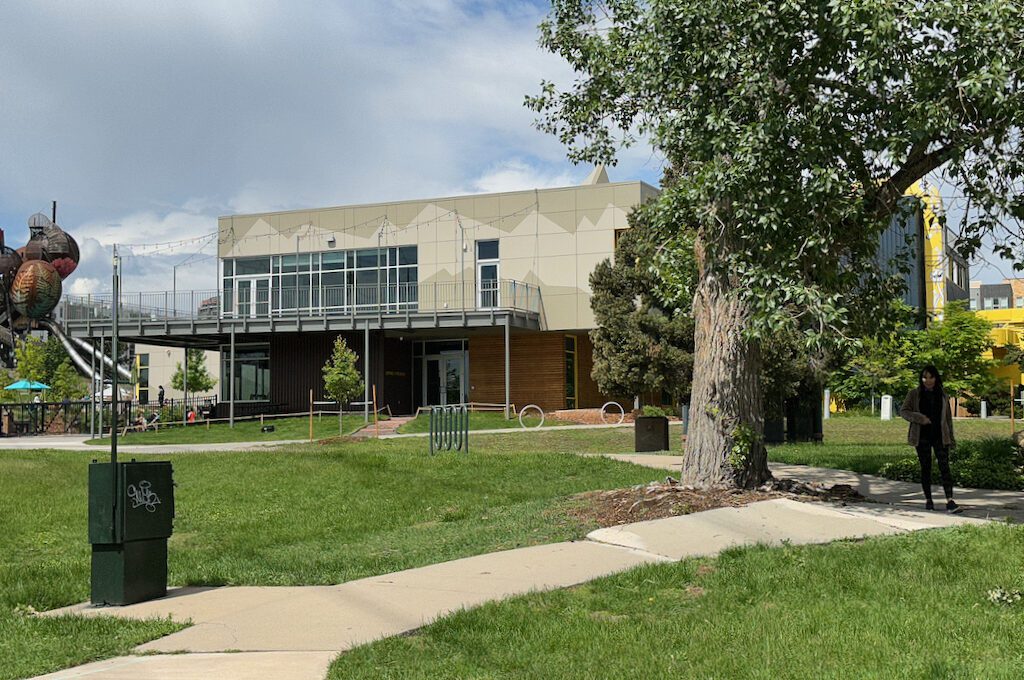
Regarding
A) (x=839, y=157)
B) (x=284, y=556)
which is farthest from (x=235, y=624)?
(x=839, y=157)

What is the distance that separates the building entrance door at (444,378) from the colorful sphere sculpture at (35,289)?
101 feet

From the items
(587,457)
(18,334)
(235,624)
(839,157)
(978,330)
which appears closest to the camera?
(235,624)

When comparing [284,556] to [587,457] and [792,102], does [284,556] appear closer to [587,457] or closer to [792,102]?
[792,102]

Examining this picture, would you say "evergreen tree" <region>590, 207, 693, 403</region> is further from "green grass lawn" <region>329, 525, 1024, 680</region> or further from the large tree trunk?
"green grass lawn" <region>329, 525, 1024, 680</region>

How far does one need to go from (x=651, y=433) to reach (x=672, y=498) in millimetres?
10636

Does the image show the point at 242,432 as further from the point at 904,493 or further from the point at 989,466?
the point at 904,493

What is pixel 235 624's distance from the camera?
21.7ft

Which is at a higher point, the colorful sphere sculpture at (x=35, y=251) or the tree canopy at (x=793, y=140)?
the colorful sphere sculpture at (x=35, y=251)

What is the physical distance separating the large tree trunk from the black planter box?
9.41 meters

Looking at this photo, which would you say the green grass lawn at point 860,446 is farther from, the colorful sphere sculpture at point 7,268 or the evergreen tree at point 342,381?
the colorful sphere sculpture at point 7,268

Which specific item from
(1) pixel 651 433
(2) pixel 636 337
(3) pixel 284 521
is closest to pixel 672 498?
(3) pixel 284 521

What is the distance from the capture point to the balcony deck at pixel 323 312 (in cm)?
3784

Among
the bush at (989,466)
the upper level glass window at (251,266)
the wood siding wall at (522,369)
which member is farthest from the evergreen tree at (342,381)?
the bush at (989,466)

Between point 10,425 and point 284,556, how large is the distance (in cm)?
3351
